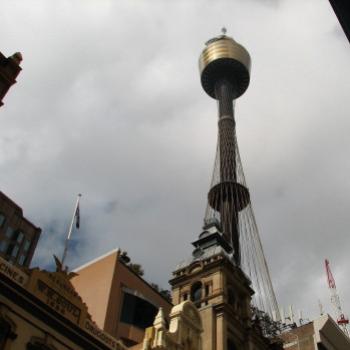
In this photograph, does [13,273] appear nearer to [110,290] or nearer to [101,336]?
[101,336]

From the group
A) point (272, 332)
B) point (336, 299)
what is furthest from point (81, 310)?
point (336, 299)

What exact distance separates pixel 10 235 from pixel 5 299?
37.1 metres

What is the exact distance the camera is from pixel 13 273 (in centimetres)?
2555

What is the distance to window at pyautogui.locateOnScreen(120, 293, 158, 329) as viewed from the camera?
132ft

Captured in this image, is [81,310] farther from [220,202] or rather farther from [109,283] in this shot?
[220,202]

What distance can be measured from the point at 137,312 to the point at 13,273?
58.6ft

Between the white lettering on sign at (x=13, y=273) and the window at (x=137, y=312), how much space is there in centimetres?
1542

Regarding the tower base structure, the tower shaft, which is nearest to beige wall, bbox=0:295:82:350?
the tower base structure

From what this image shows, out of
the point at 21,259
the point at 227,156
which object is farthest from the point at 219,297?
the point at 227,156

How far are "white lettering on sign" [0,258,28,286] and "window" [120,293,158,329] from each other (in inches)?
607

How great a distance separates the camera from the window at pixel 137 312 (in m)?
40.4

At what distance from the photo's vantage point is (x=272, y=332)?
2815 inches

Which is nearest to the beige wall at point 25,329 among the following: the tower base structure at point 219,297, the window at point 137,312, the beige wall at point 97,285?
the beige wall at point 97,285

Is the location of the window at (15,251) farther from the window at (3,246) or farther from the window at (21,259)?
the window at (3,246)
